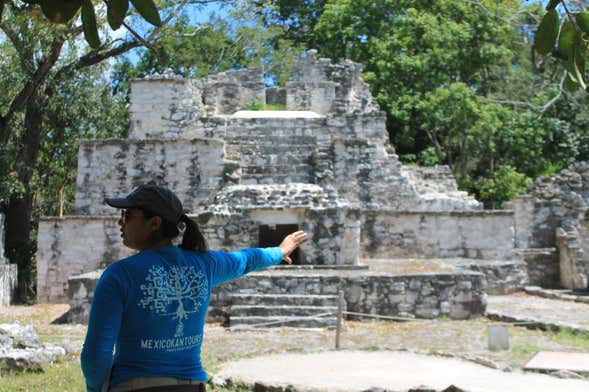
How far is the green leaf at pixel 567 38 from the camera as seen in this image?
1973 mm

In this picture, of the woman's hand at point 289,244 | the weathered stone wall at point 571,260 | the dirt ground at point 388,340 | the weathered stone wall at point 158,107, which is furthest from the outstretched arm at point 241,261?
the weathered stone wall at point 158,107

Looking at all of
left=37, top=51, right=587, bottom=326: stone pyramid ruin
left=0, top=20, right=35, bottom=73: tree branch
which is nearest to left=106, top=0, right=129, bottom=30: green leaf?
left=37, top=51, right=587, bottom=326: stone pyramid ruin

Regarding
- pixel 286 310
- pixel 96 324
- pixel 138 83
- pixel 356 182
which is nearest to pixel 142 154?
pixel 138 83

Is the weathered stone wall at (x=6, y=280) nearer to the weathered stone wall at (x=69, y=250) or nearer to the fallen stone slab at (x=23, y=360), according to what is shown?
the weathered stone wall at (x=69, y=250)

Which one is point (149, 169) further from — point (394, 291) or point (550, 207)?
point (550, 207)

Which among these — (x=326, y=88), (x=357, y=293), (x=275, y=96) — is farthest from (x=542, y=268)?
(x=275, y=96)

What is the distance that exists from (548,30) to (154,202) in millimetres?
1534

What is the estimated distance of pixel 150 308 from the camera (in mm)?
2371

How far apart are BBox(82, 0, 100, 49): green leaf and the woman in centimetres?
63

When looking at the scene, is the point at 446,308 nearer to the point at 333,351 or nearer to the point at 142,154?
the point at 333,351

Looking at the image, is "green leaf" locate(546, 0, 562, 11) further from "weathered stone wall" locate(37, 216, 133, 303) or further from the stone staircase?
"weathered stone wall" locate(37, 216, 133, 303)

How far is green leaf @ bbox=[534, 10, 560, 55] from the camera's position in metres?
1.91

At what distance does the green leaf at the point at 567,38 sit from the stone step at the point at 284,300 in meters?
8.62

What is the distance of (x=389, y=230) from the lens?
46.6 ft
